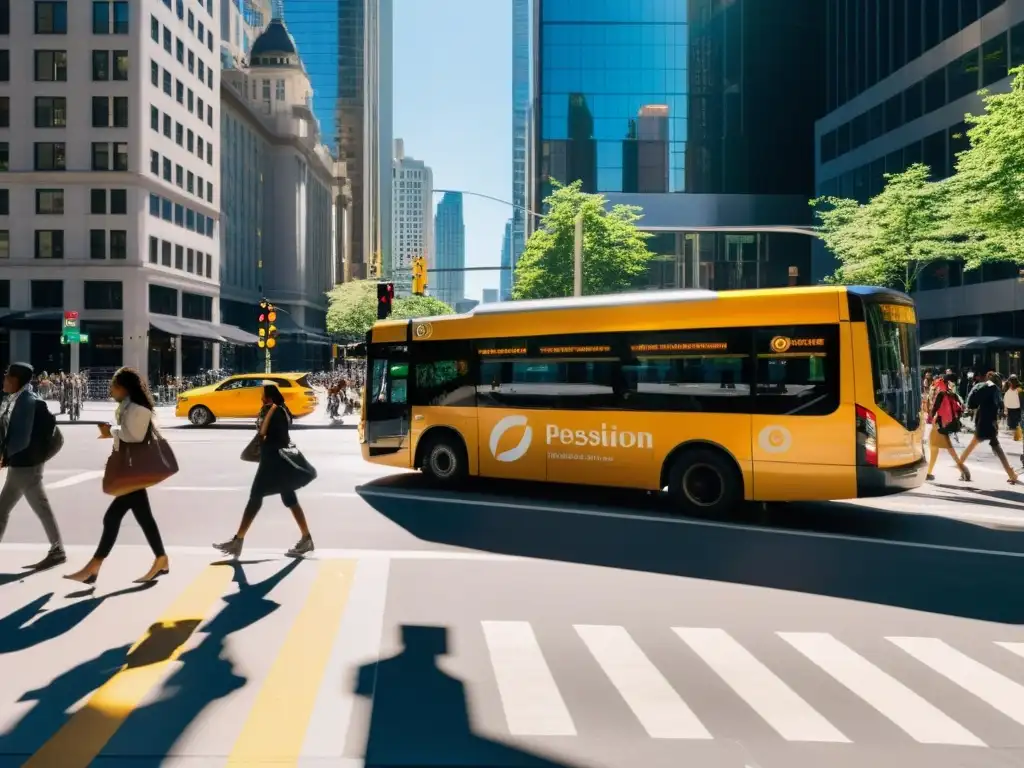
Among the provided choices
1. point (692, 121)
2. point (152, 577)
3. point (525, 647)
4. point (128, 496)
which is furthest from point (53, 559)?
point (692, 121)

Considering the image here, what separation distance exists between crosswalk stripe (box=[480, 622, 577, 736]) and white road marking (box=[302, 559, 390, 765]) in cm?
82

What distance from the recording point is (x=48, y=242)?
54188mm

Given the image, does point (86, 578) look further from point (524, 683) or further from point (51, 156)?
point (51, 156)

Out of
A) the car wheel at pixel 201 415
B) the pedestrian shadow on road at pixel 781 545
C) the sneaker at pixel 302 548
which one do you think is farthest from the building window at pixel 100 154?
the sneaker at pixel 302 548

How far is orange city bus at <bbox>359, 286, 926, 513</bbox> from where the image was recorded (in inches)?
439

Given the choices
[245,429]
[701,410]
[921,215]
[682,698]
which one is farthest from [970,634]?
[921,215]

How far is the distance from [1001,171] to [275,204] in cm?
8576

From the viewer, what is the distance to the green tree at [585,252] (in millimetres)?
46781

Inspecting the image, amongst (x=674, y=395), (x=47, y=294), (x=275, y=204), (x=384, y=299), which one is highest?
(x=275, y=204)

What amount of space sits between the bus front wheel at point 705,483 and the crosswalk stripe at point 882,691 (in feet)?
17.1

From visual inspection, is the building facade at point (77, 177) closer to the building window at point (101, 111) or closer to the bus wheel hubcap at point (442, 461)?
the building window at point (101, 111)

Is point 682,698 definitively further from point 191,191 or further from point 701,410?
point 191,191

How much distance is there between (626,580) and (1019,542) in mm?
5190

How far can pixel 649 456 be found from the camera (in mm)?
12633
